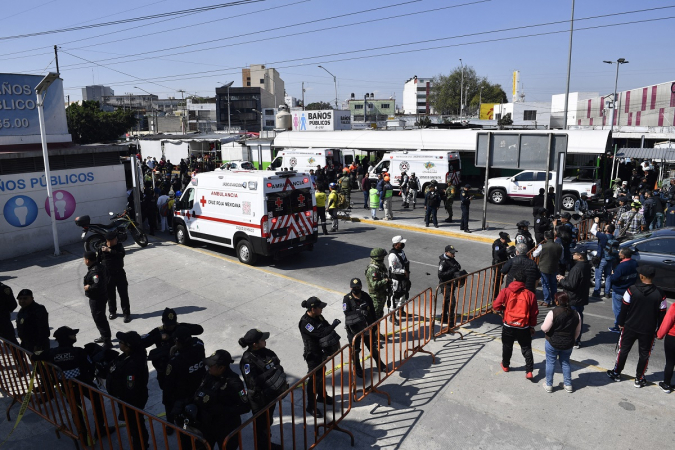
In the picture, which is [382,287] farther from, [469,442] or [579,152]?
[579,152]

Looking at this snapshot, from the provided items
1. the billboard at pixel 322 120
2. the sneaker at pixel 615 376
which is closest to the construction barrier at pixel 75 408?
the sneaker at pixel 615 376

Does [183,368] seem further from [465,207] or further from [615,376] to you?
[465,207]

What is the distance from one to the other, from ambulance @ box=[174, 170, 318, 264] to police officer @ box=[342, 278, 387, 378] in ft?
18.7

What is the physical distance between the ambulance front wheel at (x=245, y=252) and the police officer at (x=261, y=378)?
751cm

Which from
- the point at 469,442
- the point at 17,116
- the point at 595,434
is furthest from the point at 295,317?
the point at 17,116

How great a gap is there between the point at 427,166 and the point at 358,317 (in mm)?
18993

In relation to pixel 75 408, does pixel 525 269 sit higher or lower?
higher

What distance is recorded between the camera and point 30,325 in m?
6.25

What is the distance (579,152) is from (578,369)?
18283 millimetres

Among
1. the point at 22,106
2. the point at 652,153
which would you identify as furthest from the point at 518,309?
the point at 652,153

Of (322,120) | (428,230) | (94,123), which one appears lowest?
(428,230)

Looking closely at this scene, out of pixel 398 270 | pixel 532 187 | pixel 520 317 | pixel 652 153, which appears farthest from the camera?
pixel 652 153

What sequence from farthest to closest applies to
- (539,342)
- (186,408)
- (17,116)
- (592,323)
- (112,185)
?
(112,185)
(17,116)
(592,323)
(539,342)
(186,408)

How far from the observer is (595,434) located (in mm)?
5359
